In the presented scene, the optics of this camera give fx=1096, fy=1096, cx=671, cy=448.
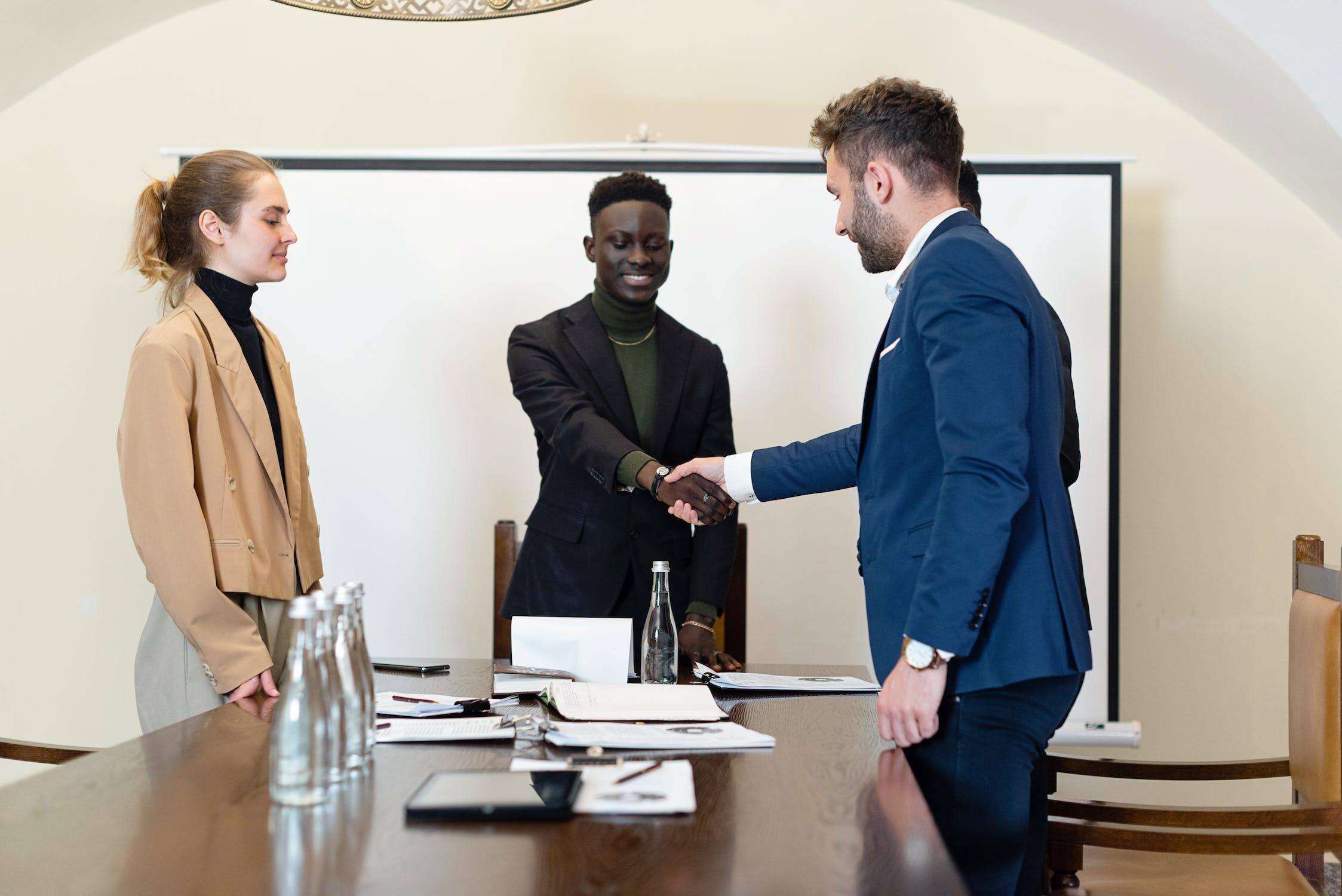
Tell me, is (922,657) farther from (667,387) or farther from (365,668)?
(667,387)

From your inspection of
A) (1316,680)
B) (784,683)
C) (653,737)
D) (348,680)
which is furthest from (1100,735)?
(348,680)

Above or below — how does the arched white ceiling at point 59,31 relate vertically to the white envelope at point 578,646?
above

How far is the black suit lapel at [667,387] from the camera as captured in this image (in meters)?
2.53

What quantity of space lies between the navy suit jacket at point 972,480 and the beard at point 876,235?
102mm

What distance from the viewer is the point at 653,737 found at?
1.35m

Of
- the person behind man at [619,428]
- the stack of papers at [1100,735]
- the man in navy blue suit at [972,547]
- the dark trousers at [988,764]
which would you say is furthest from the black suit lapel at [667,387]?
the stack of papers at [1100,735]

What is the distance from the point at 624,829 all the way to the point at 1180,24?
313cm

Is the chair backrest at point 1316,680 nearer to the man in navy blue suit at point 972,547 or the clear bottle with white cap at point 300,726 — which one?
the man in navy blue suit at point 972,547

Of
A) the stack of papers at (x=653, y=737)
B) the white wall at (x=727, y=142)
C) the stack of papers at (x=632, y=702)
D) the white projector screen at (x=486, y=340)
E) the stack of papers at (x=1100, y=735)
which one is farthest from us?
the white wall at (x=727, y=142)

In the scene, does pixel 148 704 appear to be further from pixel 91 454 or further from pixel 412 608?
pixel 91 454

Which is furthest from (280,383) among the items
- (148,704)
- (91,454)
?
(91,454)

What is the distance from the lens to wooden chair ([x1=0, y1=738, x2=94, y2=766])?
165 cm

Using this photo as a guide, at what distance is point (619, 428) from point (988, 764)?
1335 millimetres

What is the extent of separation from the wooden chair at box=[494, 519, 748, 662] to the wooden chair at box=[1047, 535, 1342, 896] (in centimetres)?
91
